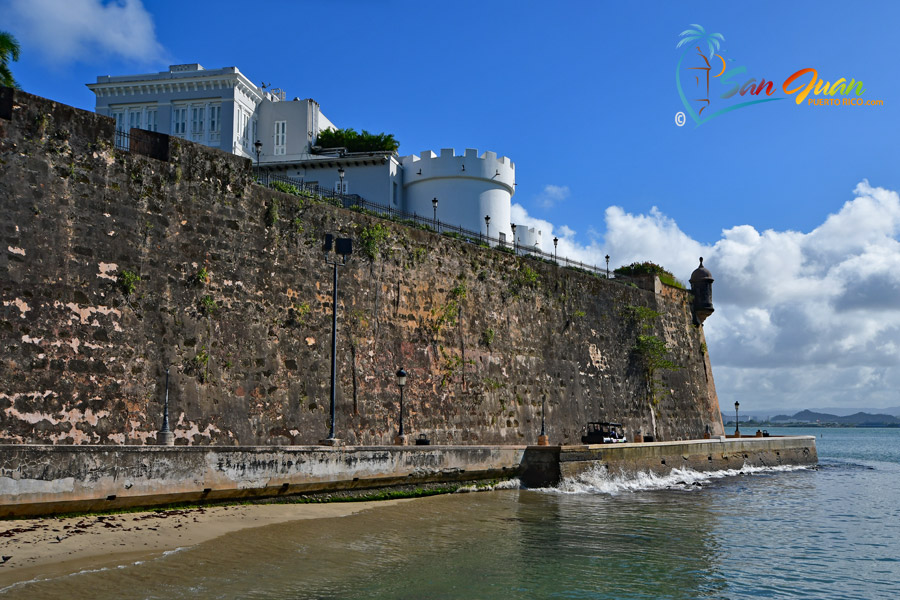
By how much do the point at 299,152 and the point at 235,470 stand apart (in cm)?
2491

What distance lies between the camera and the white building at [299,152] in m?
34.8

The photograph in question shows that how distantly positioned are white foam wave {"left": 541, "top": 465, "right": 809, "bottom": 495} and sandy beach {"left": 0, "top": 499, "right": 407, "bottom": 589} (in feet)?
30.2

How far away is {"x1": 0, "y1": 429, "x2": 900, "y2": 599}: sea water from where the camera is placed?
9648 millimetres

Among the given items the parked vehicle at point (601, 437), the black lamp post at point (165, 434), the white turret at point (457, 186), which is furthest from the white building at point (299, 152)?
the black lamp post at point (165, 434)

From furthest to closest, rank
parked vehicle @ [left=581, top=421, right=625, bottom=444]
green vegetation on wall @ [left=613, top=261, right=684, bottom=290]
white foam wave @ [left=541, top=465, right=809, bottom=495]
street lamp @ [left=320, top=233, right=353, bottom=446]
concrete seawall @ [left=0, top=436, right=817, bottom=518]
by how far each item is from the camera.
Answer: green vegetation on wall @ [left=613, top=261, right=684, bottom=290] < parked vehicle @ [left=581, top=421, right=625, bottom=444] < white foam wave @ [left=541, top=465, right=809, bottom=495] < street lamp @ [left=320, top=233, right=353, bottom=446] < concrete seawall @ [left=0, top=436, right=817, bottom=518]

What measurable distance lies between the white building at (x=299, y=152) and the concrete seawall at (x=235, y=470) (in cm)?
1607

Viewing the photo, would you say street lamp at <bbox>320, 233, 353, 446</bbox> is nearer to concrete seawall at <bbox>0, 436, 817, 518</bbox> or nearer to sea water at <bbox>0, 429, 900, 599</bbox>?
concrete seawall at <bbox>0, 436, 817, 518</bbox>

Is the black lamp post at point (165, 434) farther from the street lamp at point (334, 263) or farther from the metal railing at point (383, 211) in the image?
the metal railing at point (383, 211)

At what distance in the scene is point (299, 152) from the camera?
119 ft

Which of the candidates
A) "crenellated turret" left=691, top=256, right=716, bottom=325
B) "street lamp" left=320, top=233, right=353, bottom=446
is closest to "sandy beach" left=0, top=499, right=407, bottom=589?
"street lamp" left=320, top=233, right=353, bottom=446

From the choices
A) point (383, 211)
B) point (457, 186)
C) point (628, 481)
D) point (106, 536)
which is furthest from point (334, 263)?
point (457, 186)

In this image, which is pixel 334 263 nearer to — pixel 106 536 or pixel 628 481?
pixel 106 536

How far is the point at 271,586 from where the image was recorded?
9.52 metres

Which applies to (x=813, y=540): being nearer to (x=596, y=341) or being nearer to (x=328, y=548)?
(x=328, y=548)
